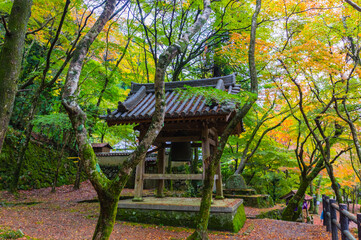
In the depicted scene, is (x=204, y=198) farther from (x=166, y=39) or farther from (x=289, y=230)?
(x=166, y=39)

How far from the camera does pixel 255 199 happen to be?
11.4 m

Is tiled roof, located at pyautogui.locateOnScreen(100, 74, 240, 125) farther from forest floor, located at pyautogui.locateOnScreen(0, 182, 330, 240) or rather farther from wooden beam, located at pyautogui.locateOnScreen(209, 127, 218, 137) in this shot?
forest floor, located at pyautogui.locateOnScreen(0, 182, 330, 240)

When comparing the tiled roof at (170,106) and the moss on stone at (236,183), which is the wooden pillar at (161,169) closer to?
the tiled roof at (170,106)

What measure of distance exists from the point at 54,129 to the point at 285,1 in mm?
13818

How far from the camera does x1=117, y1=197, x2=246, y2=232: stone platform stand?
5965mm

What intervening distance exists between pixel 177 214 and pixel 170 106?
317cm

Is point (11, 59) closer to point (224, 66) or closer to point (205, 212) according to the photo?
point (205, 212)

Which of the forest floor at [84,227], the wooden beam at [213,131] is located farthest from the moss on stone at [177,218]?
the wooden beam at [213,131]

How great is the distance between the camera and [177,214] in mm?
6363

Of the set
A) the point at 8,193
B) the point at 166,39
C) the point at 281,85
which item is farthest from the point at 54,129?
the point at 281,85

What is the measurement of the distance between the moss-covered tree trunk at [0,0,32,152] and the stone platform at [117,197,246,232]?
4.50 meters

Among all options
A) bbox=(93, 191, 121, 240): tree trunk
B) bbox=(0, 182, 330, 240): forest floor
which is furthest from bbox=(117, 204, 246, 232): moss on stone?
bbox=(93, 191, 121, 240): tree trunk

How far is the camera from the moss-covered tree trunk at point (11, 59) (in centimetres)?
290

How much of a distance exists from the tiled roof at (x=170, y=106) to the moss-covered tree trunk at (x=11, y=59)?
3.00 meters
